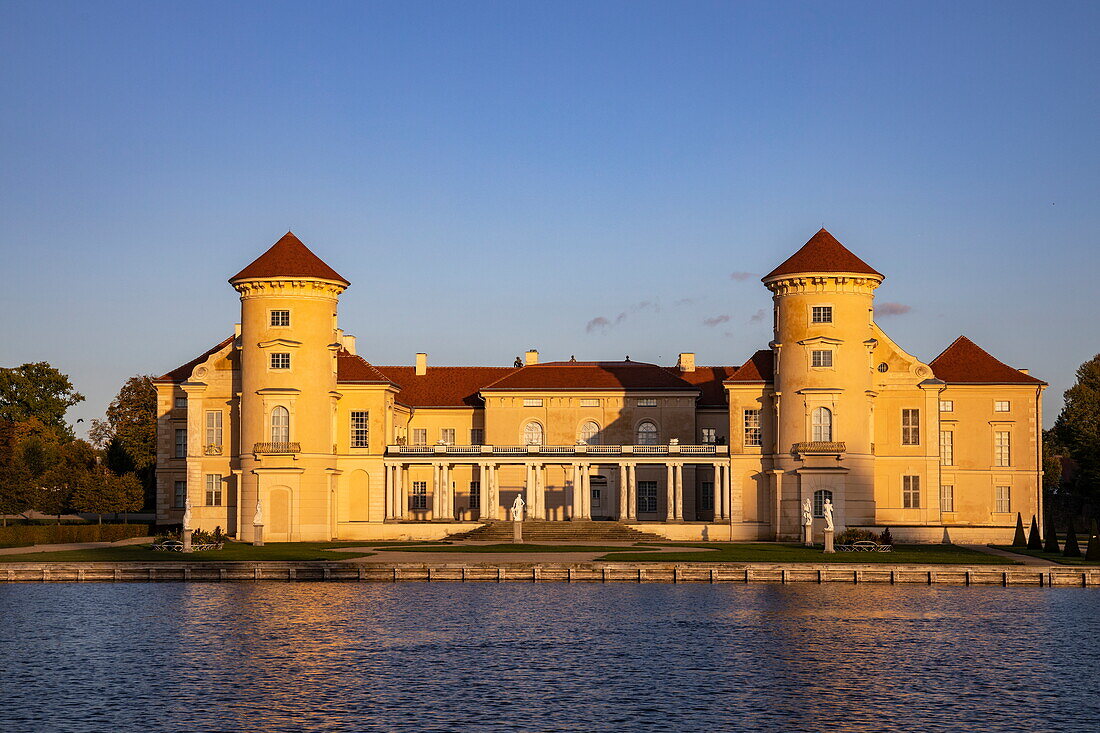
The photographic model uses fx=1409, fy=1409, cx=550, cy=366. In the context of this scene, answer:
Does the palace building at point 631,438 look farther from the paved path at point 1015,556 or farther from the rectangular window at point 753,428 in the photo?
the paved path at point 1015,556

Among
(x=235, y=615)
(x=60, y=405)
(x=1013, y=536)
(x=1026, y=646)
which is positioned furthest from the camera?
(x=60, y=405)

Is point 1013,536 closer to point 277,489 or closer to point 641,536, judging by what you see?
point 641,536

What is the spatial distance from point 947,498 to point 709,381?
15.4 metres

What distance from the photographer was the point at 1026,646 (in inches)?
1372

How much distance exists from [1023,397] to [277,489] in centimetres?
3725

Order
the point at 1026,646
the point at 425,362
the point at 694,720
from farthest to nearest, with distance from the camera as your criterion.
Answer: the point at 425,362 < the point at 1026,646 < the point at 694,720

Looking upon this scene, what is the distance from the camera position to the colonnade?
6994 centimetres

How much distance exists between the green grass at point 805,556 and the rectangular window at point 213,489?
23.2 meters

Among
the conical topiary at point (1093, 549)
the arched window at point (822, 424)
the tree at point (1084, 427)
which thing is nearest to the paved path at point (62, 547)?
the arched window at point (822, 424)

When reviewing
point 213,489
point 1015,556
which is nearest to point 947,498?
point 1015,556

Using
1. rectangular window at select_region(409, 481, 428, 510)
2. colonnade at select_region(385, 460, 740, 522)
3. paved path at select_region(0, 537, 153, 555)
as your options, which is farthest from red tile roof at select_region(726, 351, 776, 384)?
paved path at select_region(0, 537, 153, 555)

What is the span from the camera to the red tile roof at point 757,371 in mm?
69062

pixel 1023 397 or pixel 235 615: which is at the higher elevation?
pixel 1023 397

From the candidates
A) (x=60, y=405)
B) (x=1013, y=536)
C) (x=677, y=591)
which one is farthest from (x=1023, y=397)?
(x=60, y=405)
